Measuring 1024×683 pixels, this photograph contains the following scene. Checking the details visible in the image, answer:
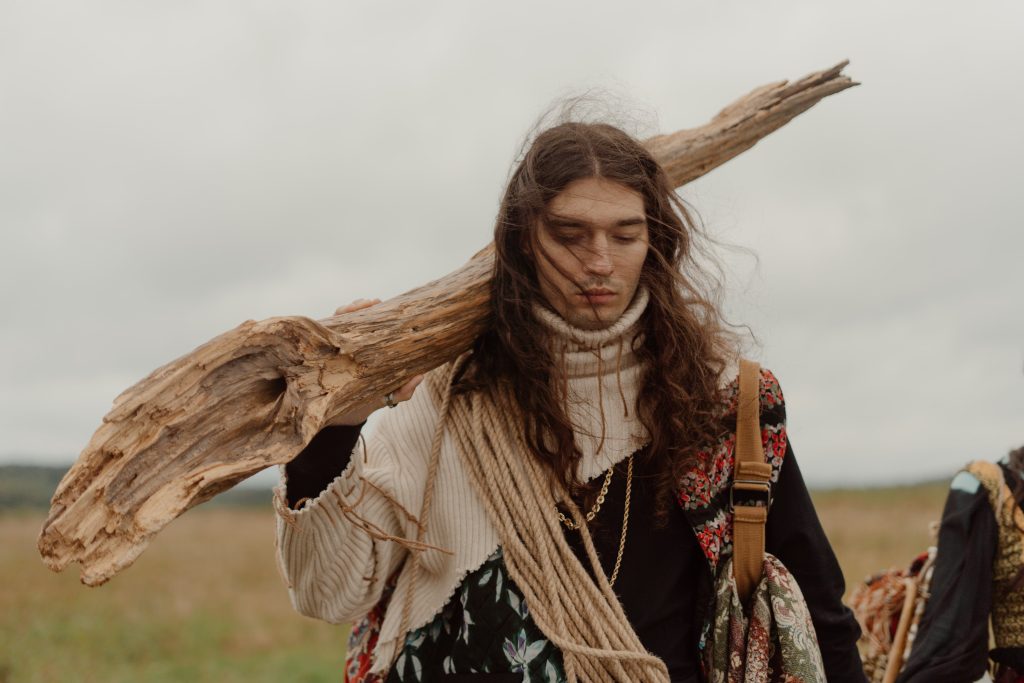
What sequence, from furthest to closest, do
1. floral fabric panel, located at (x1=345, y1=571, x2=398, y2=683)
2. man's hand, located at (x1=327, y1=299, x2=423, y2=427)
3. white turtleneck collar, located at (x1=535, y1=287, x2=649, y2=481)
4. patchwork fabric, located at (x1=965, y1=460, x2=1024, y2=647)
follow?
patchwork fabric, located at (x1=965, y1=460, x2=1024, y2=647) < floral fabric panel, located at (x1=345, y1=571, x2=398, y2=683) < white turtleneck collar, located at (x1=535, y1=287, x2=649, y2=481) < man's hand, located at (x1=327, y1=299, x2=423, y2=427)

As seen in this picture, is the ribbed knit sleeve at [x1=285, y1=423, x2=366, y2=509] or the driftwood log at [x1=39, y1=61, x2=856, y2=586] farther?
the ribbed knit sleeve at [x1=285, y1=423, x2=366, y2=509]

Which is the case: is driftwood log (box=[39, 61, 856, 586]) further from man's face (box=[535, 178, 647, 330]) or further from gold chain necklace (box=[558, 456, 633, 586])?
gold chain necklace (box=[558, 456, 633, 586])

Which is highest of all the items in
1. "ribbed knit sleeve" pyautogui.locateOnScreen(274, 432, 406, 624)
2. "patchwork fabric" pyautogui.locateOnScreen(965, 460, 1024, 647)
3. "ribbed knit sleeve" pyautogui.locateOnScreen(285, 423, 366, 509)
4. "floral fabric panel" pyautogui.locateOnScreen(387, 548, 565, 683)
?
"ribbed knit sleeve" pyautogui.locateOnScreen(285, 423, 366, 509)

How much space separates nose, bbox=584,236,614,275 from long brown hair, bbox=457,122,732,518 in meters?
0.14

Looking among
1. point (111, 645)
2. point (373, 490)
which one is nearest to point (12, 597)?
point (111, 645)

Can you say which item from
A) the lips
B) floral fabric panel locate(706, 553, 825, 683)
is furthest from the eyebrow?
floral fabric panel locate(706, 553, 825, 683)

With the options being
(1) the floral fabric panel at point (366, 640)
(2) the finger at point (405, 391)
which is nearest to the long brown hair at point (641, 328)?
(2) the finger at point (405, 391)

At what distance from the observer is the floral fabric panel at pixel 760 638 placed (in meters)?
2.50

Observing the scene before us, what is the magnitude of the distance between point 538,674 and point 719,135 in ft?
5.71

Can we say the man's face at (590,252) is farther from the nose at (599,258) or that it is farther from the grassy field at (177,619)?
the grassy field at (177,619)

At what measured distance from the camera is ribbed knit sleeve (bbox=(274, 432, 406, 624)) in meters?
2.35

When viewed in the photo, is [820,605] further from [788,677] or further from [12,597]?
[12,597]

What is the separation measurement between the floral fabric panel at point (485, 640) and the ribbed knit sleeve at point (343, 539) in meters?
0.18

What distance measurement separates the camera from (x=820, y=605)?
8.65ft
